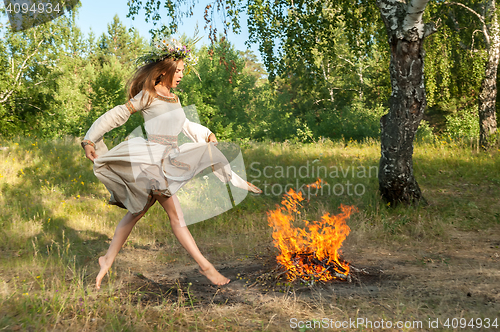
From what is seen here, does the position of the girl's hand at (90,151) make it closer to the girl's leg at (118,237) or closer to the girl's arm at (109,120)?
the girl's arm at (109,120)

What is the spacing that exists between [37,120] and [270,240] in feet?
77.8

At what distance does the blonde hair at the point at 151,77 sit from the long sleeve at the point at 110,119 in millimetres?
115

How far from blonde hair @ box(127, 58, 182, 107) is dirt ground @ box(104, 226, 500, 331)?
1.96m

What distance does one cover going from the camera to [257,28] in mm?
8406

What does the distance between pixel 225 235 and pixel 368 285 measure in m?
3.03

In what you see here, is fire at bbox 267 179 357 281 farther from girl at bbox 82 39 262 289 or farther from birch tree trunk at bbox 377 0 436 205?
birch tree trunk at bbox 377 0 436 205

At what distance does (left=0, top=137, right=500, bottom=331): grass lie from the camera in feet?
10.4

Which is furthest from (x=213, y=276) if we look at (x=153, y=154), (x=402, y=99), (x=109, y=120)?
(x=402, y=99)

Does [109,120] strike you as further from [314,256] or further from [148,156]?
[314,256]

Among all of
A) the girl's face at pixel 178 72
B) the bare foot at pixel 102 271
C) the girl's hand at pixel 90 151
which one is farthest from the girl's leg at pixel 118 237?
the girl's face at pixel 178 72

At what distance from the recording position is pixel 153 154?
11.8 feet

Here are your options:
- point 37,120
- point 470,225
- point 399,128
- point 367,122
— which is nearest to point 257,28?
point 399,128

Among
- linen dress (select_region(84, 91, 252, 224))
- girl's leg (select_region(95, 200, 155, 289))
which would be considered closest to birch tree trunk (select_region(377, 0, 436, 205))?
linen dress (select_region(84, 91, 252, 224))

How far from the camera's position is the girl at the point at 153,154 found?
11.5 ft
